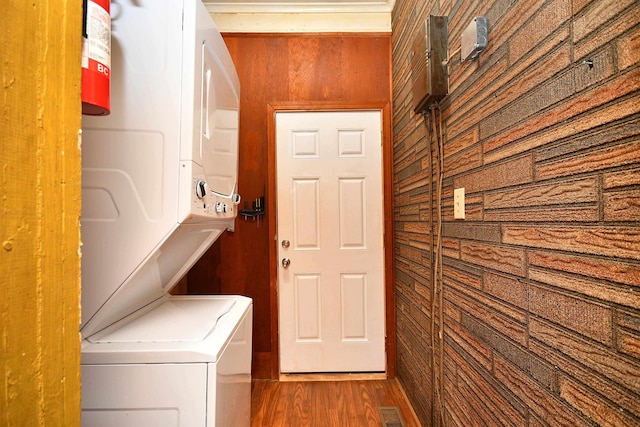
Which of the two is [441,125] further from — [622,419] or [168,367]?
[168,367]

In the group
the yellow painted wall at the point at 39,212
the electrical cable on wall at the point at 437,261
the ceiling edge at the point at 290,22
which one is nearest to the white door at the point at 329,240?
the ceiling edge at the point at 290,22

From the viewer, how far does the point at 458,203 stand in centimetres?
134

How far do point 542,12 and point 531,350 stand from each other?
0.88 m

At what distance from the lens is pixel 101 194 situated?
1.02m

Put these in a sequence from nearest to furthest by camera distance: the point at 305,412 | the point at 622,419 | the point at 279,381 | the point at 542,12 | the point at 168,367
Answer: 1. the point at 622,419
2. the point at 542,12
3. the point at 168,367
4. the point at 305,412
5. the point at 279,381

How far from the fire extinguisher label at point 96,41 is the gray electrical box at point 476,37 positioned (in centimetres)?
111

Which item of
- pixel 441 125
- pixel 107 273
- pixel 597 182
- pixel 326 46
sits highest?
pixel 326 46

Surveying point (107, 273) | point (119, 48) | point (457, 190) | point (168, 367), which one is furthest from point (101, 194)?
point (457, 190)

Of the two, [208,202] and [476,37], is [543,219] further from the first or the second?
[208,202]

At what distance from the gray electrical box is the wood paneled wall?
1.38 meters

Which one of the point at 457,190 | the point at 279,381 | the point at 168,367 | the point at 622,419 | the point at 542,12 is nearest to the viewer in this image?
the point at 622,419

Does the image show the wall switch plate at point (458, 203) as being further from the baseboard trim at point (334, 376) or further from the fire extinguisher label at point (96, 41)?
the baseboard trim at point (334, 376)

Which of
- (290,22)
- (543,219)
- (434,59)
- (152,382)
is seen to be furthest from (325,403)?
(290,22)

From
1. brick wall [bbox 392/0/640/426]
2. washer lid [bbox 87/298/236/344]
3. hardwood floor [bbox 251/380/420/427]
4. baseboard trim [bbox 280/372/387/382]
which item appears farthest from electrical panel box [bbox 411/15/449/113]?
baseboard trim [bbox 280/372/387/382]
